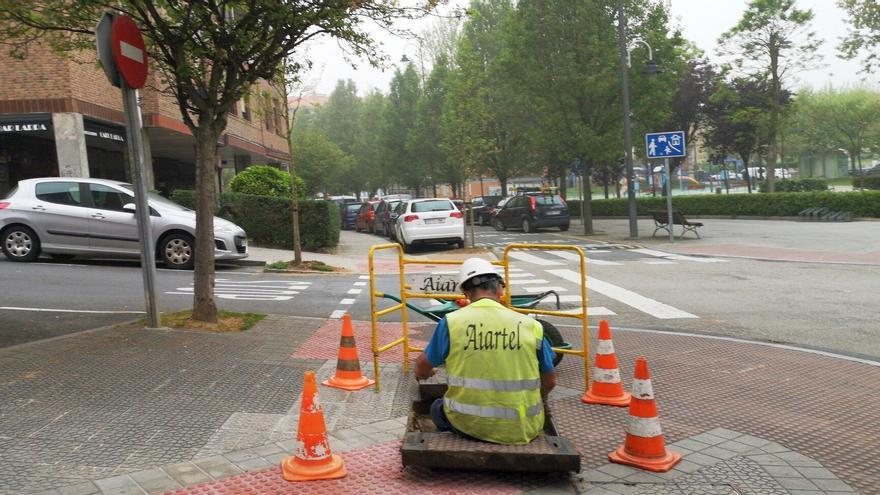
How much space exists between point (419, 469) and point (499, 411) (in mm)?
646

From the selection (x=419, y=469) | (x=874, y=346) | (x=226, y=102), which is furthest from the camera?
(x=226, y=102)

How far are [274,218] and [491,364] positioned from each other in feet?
50.8

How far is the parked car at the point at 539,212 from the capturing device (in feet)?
84.1

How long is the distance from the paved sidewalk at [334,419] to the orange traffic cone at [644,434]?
3.7 inches

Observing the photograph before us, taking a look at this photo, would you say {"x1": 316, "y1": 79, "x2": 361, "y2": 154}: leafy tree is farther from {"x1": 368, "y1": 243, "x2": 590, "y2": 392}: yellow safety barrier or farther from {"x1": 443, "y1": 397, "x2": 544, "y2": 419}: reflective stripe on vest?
{"x1": 443, "y1": 397, "x2": 544, "y2": 419}: reflective stripe on vest

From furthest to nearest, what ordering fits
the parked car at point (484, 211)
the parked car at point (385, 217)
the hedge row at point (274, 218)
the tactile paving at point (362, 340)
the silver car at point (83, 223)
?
the parked car at point (484, 211)
the parked car at point (385, 217)
the hedge row at point (274, 218)
the silver car at point (83, 223)
the tactile paving at point (362, 340)

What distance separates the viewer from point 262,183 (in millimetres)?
20156

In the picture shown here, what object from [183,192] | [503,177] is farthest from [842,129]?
[183,192]

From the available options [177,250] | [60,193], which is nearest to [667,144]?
[177,250]

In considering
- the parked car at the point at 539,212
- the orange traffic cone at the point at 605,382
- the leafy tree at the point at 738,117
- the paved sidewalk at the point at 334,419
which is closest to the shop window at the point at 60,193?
the paved sidewalk at the point at 334,419

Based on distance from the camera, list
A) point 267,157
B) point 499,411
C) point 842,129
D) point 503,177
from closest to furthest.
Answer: point 499,411 < point 267,157 < point 503,177 < point 842,129

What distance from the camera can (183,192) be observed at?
61.3ft

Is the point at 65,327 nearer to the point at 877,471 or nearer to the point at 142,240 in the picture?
the point at 142,240

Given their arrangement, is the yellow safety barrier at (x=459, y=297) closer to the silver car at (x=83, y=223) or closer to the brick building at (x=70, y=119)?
the brick building at (x=70, y=119)
